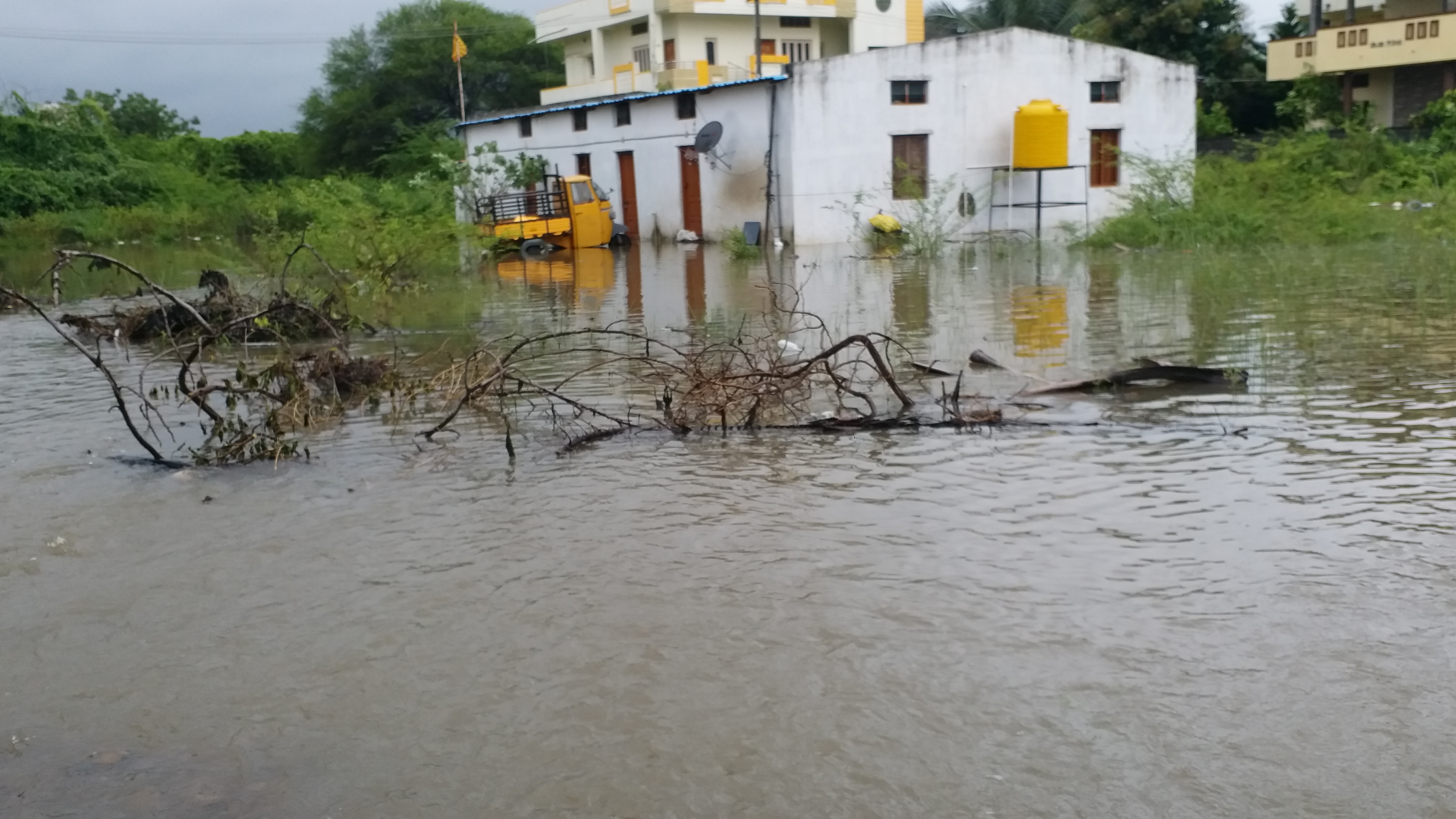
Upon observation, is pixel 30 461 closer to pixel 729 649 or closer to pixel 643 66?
pixel 729 649

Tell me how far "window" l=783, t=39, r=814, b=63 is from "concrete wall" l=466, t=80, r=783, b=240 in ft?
46.3

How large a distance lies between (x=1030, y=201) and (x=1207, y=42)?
14.5 meters

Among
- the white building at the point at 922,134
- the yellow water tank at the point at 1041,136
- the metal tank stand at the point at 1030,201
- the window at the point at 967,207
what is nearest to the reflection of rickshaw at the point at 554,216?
the white building at the point at 922,134

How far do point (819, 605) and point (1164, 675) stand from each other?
55.2 inches

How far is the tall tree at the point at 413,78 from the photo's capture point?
163ft

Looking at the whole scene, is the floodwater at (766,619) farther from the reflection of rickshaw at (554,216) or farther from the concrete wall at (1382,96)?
the concrete wall at (1382,96)

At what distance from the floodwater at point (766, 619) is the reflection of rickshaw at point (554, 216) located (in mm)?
18027

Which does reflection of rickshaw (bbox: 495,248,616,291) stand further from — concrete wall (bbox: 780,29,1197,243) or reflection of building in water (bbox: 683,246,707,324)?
concrete wall (bbox: 780,29,1197,243)

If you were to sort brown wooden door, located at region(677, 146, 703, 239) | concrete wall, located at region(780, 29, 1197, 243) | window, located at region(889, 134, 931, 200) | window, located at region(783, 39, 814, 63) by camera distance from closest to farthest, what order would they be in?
concrete wall, located at region(780, 29, 1197, 243) < window, located at region(889, 134, 931, 200) < brown wooden door, located at region(677, 146, 703, 239) < window, located at region(783, 39, 814, 63)

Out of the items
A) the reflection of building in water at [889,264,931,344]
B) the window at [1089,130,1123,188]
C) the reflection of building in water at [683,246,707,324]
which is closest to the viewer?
the reflection of building in water at [889,264,931,344]

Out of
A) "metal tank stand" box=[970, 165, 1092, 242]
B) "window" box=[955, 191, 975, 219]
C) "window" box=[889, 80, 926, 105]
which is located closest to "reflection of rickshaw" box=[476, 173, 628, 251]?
"window" box=[889, 80, 926, 105]

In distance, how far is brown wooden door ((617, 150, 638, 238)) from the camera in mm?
31188

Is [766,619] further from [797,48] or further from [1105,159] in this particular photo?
[797,48]

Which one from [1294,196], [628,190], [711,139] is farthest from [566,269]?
[1294,196]
